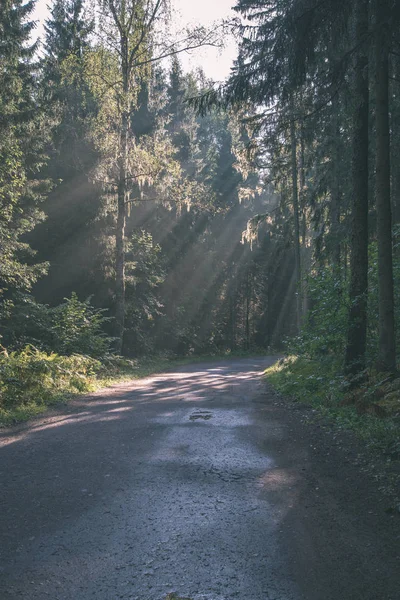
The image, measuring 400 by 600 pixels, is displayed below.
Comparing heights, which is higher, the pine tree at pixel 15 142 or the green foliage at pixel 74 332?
the pine tree at pixel 15 142

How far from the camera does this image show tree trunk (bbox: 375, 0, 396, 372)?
927 cm

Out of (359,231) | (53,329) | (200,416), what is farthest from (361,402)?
(53,329)

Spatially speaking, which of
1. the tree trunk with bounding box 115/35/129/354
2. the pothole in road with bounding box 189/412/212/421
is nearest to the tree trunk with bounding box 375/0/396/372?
the pothole in road with bounding box 189/412/212/421

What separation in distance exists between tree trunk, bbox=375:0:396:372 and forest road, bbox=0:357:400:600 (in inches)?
105

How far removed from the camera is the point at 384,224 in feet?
30.6

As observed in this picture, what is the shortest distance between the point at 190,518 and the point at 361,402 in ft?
15.8

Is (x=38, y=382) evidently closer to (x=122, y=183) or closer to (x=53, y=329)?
(x=53, y=329)

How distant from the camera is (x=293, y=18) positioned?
9492 mm

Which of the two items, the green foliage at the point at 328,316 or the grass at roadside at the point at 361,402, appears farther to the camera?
the green foliage at the point at 328,316

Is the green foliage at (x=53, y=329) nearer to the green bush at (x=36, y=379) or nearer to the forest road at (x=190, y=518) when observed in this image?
the green bush at (x=36, y=379)

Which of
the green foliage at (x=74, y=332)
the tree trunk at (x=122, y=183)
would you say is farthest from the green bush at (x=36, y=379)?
the tree trunk at (x=122, y=183)

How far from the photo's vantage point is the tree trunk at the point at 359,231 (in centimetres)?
992

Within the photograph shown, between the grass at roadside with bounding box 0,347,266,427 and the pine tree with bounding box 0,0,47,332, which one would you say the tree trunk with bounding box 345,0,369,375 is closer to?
the grass at roadside with bounding box 0,347,266,427

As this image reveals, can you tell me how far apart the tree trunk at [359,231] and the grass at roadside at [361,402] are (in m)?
0.71
